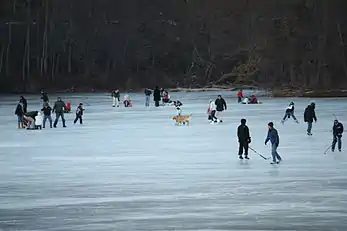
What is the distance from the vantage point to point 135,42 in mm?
99312

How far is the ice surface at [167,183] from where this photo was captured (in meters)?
11.6

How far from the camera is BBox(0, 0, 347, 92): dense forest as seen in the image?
285 ft

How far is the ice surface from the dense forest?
53.5m

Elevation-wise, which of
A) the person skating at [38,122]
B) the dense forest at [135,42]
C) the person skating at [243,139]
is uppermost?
the dense forest at [135,42]

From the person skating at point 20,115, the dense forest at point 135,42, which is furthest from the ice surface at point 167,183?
the dense forest at point 135,42

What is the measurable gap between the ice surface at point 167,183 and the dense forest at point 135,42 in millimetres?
53521

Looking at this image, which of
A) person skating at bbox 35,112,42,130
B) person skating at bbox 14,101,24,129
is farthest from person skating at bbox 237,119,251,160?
person skating at bbox 14,101,24,129

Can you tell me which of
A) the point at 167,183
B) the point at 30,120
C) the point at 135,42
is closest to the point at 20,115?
the point at 30,120

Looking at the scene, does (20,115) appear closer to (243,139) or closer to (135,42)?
(243,139)

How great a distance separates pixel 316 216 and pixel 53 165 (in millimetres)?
8472

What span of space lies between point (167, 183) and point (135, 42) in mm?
84431

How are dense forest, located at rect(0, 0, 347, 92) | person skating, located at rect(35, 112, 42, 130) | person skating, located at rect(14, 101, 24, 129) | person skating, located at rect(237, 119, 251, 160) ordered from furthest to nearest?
1. dense forest, located at rect(0, 0, 347, 92)
2. person skating, located at rect(14, 101, 24, 129)
3. person skating, located at rect(35, 112, 42, 130)
4. person skating, located at rect(237, 119, 251, 160)

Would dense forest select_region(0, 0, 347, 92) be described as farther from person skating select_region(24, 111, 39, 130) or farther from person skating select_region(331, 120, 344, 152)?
person skating select_region(331, 120, 344, 152)

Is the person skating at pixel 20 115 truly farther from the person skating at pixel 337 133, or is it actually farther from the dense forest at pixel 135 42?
the dense forest at pixel 135 42
